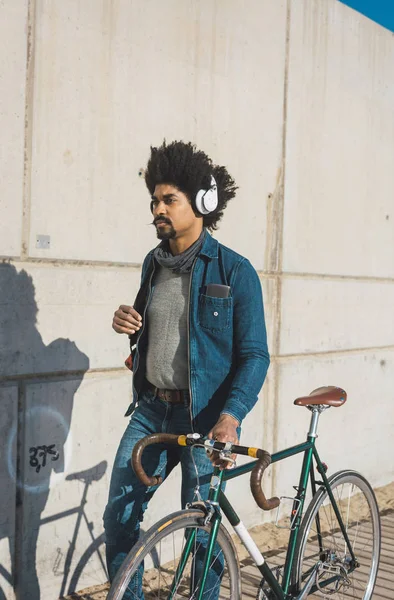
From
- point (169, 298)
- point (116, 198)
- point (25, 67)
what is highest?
point (25, 67)

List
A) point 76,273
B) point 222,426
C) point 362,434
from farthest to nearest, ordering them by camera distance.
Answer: point 362,434 → point 76,273 → point 222,426

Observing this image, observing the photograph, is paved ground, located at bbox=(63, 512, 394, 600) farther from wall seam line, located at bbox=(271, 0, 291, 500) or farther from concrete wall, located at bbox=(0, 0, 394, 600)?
wall seam line, located at bbox=(271, 0, 291, 500)

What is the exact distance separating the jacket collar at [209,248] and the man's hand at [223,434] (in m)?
0.68

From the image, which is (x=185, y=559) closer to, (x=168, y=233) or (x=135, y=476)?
(x=135, y=476)

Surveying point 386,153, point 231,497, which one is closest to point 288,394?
point 231,497

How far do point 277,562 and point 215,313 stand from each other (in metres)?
2.49

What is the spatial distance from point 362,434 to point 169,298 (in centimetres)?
387

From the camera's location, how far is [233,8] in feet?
17.2

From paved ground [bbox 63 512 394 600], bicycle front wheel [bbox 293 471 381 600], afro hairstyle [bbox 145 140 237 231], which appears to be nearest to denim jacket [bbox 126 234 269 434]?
afro hairstyle [bbox 145 140 237 231]

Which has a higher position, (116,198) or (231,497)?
(116,198)

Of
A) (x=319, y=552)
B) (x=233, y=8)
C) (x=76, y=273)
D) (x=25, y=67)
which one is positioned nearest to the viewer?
(x=319, y=552)

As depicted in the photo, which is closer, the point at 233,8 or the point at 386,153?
the point at 233,8

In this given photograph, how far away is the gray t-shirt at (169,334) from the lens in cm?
322

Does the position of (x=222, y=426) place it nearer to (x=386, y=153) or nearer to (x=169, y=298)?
(x=169, y=298)
